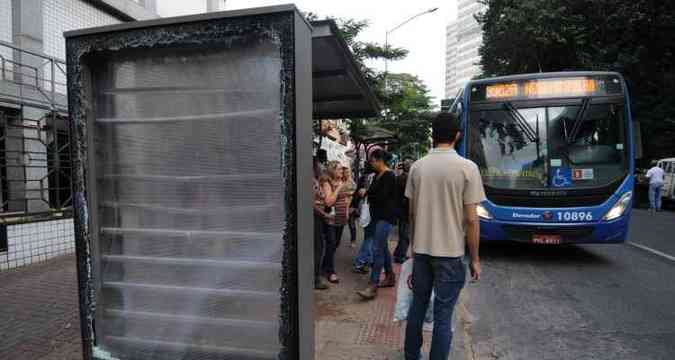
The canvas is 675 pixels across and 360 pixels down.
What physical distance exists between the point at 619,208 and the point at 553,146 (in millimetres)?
1277

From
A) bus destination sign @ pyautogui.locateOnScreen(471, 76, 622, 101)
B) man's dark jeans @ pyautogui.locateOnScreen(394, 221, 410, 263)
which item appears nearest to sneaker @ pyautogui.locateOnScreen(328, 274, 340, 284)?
man's dark jeans @ pyautogui.locateOnScreen(394, 221, 410, 263)

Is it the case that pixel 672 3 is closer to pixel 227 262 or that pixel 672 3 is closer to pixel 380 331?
pixel 380 331

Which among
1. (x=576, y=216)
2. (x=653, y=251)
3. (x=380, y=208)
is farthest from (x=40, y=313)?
(x=653, y=251)

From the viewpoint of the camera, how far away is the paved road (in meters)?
3.72

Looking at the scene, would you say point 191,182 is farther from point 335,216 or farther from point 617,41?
point 617,41

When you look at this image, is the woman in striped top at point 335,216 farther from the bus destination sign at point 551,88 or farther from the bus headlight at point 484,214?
the bus destination sign at point 551,88

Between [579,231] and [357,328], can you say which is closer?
[357,328]

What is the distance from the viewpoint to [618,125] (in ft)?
21.5

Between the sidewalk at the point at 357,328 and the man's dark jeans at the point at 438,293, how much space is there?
559 mm

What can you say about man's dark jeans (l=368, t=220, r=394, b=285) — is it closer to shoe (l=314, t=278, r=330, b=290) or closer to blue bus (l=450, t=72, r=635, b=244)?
shoe (l=314, t=278, r=330, b=290)

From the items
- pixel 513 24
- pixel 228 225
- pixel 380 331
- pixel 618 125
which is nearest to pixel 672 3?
pixel 513 24

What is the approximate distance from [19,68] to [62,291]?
3856 mm

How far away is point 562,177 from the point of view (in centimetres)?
653

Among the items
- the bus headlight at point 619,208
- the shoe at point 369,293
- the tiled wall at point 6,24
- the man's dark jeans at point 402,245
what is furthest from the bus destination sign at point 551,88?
the tiled wall at point 6,24
